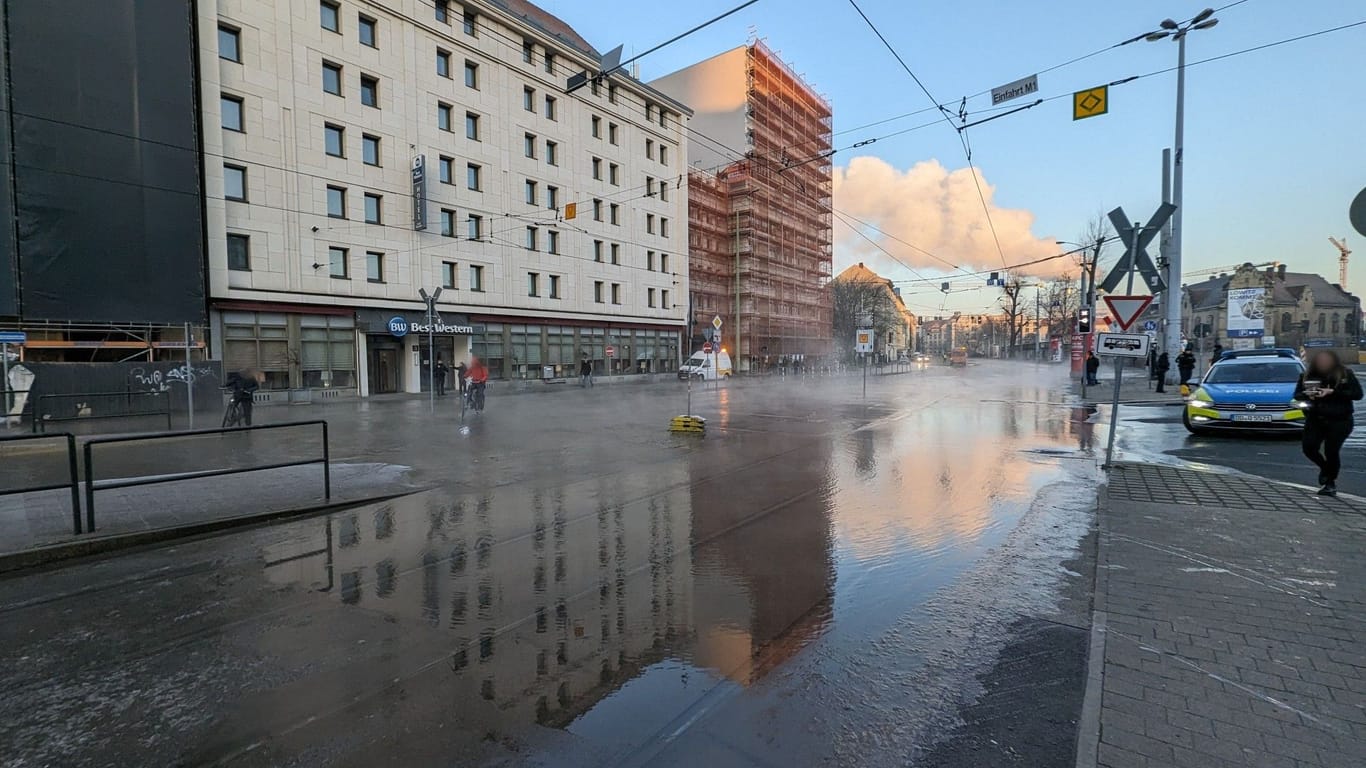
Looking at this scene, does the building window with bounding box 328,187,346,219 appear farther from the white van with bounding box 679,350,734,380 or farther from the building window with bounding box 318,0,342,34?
the white van with bounding box 679,350,734,380

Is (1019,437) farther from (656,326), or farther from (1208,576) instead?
(656,326)

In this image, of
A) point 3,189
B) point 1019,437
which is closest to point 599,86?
point 3,189

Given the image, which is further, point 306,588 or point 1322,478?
point 1322,478

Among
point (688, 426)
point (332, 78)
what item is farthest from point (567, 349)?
point (688, 426)

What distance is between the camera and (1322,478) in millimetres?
7348

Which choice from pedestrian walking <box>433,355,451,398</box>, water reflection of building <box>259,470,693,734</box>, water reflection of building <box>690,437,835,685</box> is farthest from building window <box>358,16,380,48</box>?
water reflection of building <box>690,437,835,685</box>

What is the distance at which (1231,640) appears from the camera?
3672 millimetres

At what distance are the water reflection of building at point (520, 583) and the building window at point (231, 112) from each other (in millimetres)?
24505

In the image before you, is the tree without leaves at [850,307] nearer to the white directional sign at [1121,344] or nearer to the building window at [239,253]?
the building window at [239,253]

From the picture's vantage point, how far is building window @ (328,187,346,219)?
27.8 m

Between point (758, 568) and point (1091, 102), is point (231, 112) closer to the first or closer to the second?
point (1091, 102)

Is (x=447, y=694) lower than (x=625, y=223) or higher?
lower

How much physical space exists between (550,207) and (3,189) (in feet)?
73.2

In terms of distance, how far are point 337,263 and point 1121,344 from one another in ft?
93.6
